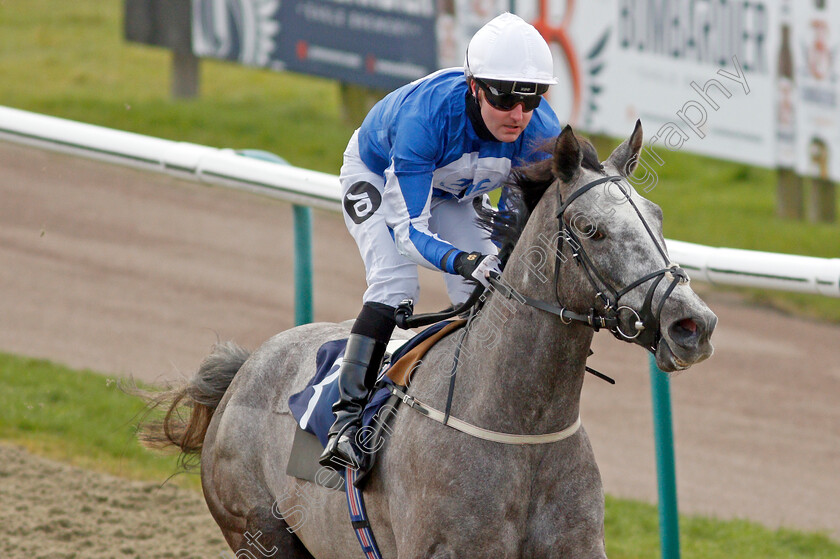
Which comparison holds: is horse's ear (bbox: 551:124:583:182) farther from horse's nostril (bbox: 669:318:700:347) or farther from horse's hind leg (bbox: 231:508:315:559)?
horse's hind leg (bbox: 231:508:315:559)

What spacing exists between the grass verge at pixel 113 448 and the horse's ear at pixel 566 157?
2.26 metres

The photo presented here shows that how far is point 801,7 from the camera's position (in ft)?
31.6

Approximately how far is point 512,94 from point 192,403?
1.84 m

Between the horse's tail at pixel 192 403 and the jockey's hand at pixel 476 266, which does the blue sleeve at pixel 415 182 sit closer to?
the jockey's hand at pixel 476 266

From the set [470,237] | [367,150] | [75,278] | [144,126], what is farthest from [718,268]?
[144,126]

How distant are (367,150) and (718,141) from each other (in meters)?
7.35

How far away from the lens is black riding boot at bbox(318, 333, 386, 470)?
131 inches

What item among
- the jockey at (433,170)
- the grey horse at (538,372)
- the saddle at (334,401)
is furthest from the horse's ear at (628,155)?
the saddle at (334,401)

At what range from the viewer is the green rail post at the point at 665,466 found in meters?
3.96

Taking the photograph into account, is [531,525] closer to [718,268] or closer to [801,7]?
[718,268]

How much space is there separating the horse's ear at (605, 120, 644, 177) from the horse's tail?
5.85 feet

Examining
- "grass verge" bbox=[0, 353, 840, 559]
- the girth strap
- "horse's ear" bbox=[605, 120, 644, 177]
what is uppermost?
"horse's ear" bbox=[605, 120, 644, 177]

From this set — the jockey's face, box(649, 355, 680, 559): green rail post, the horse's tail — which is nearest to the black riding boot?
the jockey's face

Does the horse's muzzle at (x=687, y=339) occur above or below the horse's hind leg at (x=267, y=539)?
above
